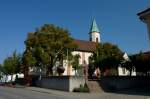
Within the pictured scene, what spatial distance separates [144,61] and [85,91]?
39.8 feet

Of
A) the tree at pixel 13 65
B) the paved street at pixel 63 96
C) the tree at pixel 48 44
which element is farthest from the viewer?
the tree at pixel 13 65

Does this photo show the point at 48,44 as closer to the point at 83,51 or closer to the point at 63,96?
the point at 83,51

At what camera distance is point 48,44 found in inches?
1887

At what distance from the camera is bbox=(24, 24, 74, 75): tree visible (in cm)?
4778

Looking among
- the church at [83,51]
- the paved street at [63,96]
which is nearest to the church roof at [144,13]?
the paved street at [63,96]

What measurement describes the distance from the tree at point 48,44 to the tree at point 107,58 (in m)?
6.27

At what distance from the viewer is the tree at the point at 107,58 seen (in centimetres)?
4847

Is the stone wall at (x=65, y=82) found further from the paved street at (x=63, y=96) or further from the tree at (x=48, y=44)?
the tree at (x=48, y=44)

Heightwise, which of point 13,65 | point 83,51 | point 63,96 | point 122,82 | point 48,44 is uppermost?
point 83,51

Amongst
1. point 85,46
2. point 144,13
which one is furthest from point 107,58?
point 144,13

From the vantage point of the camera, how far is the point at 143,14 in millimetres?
26406

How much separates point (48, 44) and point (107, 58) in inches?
434

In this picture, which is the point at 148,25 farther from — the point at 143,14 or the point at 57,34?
the point at 57,34

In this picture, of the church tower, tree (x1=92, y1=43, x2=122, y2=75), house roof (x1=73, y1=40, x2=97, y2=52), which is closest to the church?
house roof (x1=73, y1=40, x2=97, y2=52)
